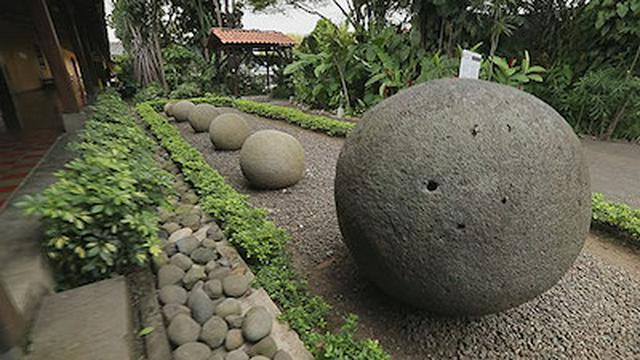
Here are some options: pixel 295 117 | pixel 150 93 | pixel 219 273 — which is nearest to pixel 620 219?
pixel 219 273

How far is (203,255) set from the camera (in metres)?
3.03

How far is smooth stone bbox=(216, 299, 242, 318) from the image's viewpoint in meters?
2.41

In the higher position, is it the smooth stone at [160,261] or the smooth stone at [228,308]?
the smooth stone at [160,261]

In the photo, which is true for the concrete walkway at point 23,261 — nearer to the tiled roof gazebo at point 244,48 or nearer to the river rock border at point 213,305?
the river rock border at point 213,305

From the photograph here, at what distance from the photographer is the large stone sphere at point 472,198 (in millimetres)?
1940

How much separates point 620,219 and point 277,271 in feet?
13.4

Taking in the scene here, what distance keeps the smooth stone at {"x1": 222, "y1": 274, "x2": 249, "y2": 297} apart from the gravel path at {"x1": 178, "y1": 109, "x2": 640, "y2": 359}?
0.69 m

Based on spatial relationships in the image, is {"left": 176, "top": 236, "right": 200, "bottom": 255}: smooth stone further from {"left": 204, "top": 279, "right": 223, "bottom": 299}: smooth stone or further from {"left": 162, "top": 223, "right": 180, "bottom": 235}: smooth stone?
{"left": 204, "top": 279, "right": 223, "bottom": 299}: smooth stone

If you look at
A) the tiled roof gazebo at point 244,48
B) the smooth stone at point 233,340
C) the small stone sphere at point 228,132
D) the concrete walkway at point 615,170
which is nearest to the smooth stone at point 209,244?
the smooth stone at point 233,340

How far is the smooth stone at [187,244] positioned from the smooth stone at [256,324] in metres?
1.07

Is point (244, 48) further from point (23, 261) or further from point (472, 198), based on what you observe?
point (472, 198)

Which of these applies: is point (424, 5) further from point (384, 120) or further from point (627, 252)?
point (384, 120)

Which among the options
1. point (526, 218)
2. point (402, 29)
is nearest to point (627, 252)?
point (526, 218)

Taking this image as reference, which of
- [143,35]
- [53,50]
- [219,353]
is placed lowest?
[219,353]
